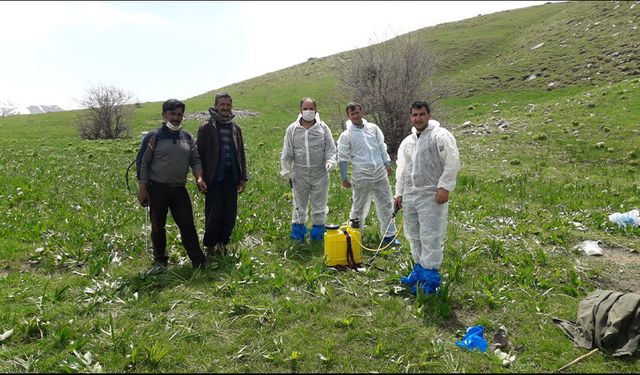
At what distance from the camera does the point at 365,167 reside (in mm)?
8695

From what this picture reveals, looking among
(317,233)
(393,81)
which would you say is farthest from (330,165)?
(393,81)

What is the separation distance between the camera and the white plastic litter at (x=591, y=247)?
26.7ft

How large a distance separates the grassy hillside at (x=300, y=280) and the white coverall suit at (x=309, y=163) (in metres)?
0.86

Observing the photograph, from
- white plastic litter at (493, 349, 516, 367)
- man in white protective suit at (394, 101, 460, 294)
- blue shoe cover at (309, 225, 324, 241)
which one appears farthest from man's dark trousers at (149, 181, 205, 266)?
white plastic litter at (493, 349, 516, 367)

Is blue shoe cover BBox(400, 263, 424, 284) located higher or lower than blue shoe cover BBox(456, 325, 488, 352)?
higher

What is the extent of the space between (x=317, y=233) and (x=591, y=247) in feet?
17.4

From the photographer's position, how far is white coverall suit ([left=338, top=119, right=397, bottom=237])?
344 inches

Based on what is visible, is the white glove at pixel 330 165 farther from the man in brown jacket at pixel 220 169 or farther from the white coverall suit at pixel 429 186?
the white coverall suit at pixel 429 186

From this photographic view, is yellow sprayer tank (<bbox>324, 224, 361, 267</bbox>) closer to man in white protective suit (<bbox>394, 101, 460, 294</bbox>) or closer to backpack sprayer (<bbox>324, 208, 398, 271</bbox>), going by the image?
backpack sprayer (<bbox>324, 208, 398, 271</bbox>)

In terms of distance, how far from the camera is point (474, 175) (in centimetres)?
1498

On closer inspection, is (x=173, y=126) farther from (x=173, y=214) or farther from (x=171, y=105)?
(x=173, y=214)

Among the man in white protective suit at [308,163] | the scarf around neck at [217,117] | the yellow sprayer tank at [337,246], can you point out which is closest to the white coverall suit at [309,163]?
the man in white protective suit at [308,163]

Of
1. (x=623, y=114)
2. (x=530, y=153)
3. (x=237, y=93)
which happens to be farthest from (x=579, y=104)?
(x=237, y=93)

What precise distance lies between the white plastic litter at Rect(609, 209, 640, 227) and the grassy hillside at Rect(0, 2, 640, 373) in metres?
0.28
